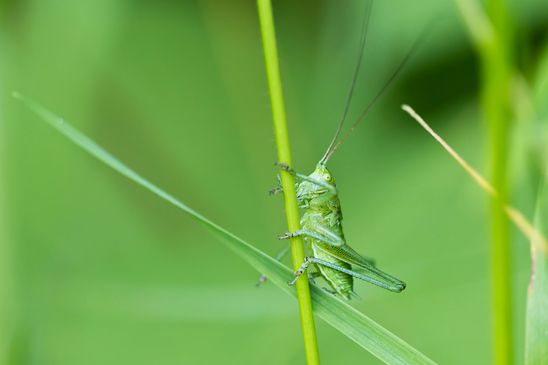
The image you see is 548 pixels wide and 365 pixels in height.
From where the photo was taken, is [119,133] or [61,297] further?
[119,133]

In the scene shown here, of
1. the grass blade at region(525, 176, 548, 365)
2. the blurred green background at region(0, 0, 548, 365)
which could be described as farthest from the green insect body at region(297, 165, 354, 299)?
the grass blade at region(525, 176, 548, 365)

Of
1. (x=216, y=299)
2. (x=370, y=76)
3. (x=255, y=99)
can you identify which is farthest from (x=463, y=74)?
(x=216, y=299)

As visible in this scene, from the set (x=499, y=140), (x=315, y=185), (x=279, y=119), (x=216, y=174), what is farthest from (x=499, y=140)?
(x=216, y=174)

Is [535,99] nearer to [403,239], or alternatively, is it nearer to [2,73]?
[403,239]

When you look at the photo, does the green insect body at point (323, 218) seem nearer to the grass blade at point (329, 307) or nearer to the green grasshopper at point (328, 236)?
the green grasshopper at point (328, 236)

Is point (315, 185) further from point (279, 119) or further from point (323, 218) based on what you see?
point (279, 119)

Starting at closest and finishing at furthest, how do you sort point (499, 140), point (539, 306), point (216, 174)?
point (499, 140)
point (539, 306)
point (216, 174)
